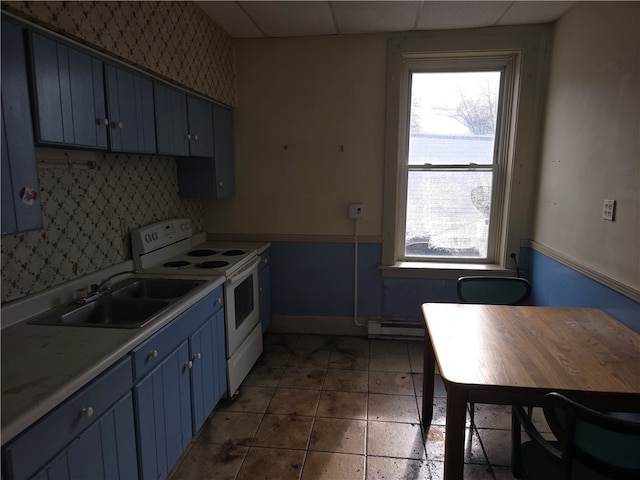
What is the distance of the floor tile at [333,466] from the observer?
1993mm

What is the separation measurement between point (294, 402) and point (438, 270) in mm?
1606

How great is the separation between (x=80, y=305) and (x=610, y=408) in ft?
7.22

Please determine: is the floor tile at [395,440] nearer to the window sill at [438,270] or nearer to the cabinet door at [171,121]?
the window sill at [438,270]

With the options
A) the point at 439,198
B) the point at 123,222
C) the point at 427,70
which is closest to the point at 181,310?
the point at 123,222

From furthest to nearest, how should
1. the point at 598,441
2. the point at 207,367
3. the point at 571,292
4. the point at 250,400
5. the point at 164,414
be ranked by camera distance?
the point at 250,400
the point at 571,292
the point at 207,367
the point at 164,414
the point at 598,441

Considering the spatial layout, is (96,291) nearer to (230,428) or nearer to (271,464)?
(230,428)

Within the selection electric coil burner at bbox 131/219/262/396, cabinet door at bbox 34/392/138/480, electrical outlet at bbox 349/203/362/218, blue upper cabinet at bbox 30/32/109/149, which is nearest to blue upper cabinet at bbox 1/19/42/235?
blue upper cabinet at bbox 30/32/109/149

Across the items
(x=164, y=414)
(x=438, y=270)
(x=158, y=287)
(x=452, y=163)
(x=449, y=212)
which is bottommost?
(x=164, y=414)

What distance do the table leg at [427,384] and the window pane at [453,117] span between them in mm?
1740

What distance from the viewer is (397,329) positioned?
3.51 meters

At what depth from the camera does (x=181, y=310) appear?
1894 millimetres

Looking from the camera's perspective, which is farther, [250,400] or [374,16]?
[374,16]

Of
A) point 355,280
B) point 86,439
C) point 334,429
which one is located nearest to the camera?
point 86,439

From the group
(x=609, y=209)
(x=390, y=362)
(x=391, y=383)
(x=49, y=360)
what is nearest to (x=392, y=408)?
(x=391, y=383)
